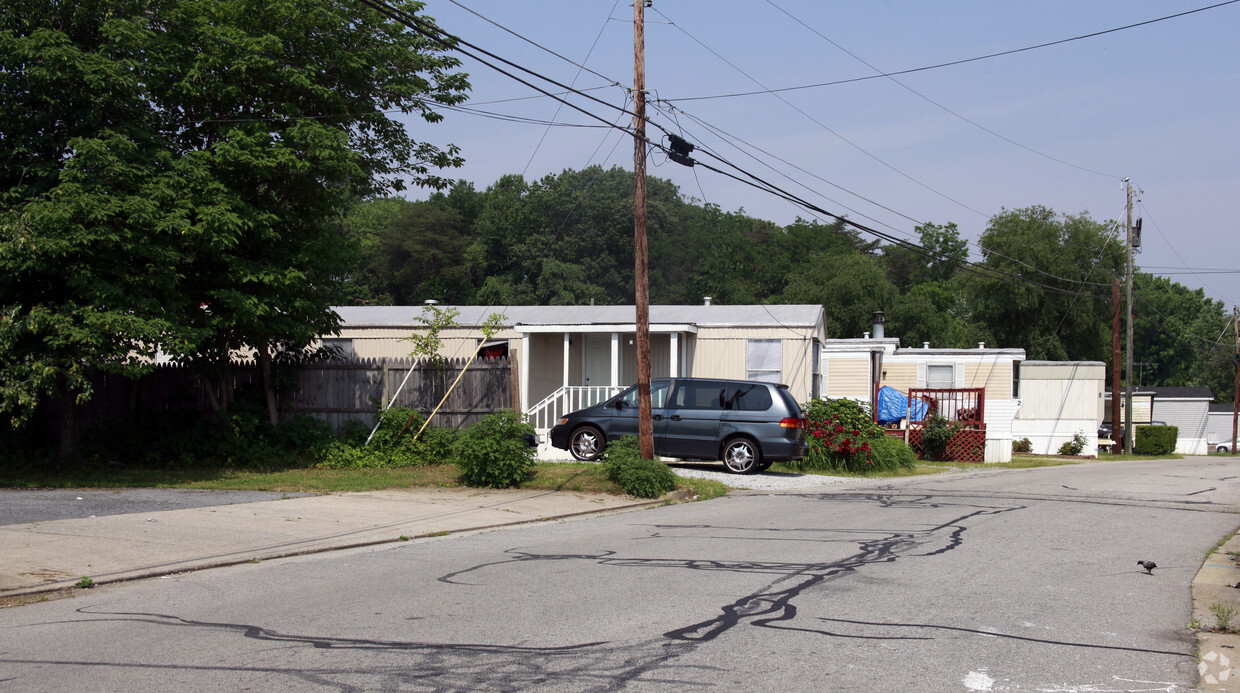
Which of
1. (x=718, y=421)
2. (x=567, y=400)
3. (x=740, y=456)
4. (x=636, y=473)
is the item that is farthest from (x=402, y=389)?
(x=740, y=456)

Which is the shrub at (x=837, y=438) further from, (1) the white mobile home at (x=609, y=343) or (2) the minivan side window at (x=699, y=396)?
(1) the white mobile home at (x=609, y=343)

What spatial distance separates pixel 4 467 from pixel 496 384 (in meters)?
8.49

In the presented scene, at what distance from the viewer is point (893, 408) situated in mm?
27172

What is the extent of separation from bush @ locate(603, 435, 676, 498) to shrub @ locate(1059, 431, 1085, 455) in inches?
1070

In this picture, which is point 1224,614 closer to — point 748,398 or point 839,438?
point 748,398

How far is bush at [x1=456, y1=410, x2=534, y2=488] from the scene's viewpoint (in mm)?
14703

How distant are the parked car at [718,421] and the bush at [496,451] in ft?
10.5

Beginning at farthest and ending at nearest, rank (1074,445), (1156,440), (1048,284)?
(1048,284) < (1156,440) < (1074,445)

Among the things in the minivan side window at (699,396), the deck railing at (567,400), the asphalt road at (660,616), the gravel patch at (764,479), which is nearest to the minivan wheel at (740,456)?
the gravel patch at (764,479)

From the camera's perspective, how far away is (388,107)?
18859 mm

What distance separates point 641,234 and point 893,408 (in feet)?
44.9

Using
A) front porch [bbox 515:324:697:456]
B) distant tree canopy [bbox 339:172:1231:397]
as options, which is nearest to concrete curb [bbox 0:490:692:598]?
front porch [bbox 515:324:697:456]

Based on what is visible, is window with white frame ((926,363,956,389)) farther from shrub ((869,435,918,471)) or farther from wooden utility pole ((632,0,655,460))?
wooden utility pole ((632,0,655,460))

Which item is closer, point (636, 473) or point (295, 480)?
point (636, 473)
